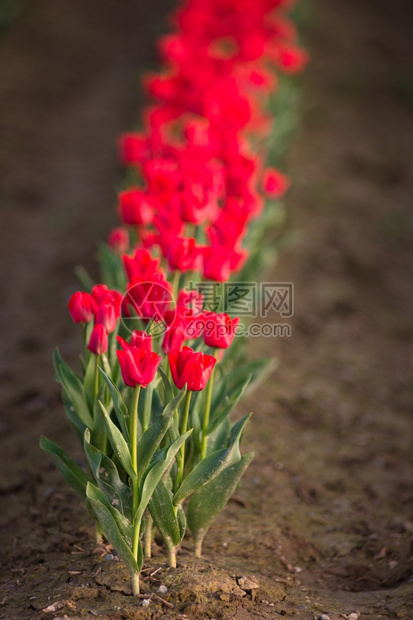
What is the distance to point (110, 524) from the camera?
170cm

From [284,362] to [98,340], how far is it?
5.82 feet

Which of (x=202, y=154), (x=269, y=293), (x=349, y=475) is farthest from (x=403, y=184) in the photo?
(x=349, y=475)

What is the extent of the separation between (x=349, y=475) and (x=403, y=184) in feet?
11.2

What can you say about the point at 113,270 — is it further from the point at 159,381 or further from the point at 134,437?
the point at 134,437

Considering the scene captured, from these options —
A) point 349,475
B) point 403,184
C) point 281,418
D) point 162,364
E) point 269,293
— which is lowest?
point 349,475

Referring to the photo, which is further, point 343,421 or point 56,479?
point 343,421

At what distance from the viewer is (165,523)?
1.81m

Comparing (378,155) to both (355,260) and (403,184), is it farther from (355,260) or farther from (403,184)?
(355,260)

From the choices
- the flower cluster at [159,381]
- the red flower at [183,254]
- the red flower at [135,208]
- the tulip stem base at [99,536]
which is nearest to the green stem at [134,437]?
the flower cluster at [159,381]

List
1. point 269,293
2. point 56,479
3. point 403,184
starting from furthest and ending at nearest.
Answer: point 403,184 < point 269,293 < point 56,479

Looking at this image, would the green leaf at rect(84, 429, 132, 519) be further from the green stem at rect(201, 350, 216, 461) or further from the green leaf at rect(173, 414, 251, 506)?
the green stem at rect(201, 350, 216, 461)

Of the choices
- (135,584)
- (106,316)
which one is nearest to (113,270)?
(106,316)

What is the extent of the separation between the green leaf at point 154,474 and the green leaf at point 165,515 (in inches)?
3.2

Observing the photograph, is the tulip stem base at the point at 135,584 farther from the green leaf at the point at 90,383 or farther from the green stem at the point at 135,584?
the green leaf at the point at 90,383
